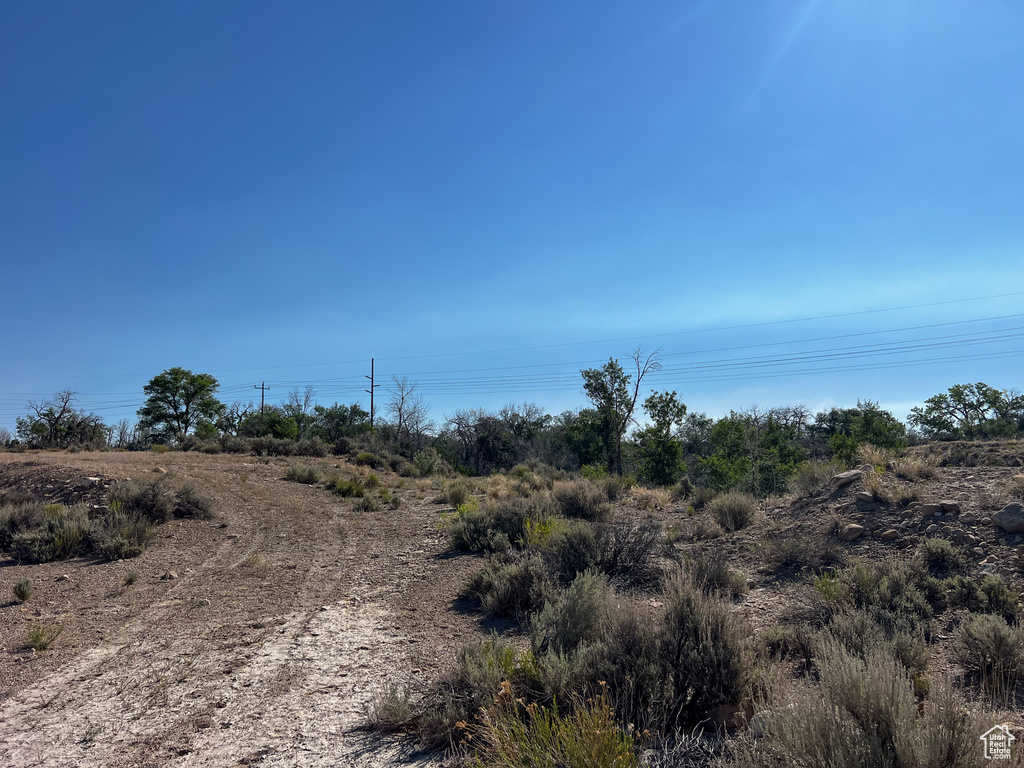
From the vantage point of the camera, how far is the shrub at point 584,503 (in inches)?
526

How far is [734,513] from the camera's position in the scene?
36.6 ft

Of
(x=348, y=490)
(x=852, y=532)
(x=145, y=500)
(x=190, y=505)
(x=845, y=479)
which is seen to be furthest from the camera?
(x=348, y=490)

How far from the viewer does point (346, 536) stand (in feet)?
43.3

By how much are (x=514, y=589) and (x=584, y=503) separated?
6.47 metres

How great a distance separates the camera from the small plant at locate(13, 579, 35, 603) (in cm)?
783

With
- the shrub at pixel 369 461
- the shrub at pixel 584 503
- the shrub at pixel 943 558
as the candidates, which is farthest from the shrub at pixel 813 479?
the shrub at pixel 369 461

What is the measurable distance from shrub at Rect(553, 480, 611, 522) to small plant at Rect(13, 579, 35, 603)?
981 cm

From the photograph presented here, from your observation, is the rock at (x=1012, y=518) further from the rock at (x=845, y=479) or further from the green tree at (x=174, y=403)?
the green tree at (x=174, y=403)

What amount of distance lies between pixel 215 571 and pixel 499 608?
17.8 feet

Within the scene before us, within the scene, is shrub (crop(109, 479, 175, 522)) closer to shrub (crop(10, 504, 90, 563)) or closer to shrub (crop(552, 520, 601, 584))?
shrub (crop(10, 504, 90, 563))

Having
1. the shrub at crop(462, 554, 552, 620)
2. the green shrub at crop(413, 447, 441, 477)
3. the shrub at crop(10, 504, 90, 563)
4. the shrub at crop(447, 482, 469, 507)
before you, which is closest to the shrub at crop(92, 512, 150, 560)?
the shrub at crop(10, 504, 90, 563)

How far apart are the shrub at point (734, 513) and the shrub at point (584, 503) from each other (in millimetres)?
2688

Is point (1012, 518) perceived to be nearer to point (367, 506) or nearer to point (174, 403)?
point (367, 506)

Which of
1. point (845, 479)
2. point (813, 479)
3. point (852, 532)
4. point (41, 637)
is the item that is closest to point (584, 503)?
point (813, 479)
